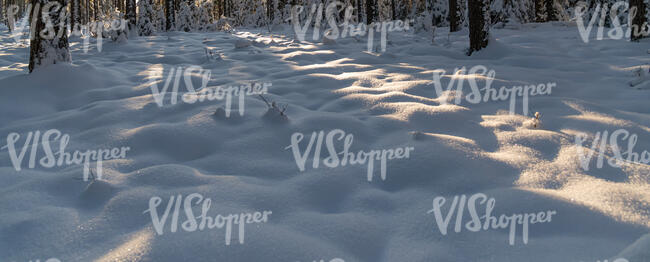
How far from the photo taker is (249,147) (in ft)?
8.06

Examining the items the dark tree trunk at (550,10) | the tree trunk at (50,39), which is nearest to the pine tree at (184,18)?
the dark tree trunk at (550,10)

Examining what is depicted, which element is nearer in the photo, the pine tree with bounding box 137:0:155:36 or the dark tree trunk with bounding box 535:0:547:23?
the pine tree with bounding box 137:0:155:36

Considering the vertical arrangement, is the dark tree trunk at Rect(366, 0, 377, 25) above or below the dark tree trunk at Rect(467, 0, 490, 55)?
above

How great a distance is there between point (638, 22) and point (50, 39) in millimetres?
7787

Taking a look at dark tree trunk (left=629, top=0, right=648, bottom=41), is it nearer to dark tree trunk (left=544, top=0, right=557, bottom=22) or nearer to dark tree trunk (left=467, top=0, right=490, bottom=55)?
dark tree trunk (left=467, top=0, right=490, bottom=55)

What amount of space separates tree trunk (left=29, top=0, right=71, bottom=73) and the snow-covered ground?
1.63ft

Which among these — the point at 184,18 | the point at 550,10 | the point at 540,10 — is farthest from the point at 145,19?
the point at 540,10

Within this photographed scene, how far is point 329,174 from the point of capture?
212cm

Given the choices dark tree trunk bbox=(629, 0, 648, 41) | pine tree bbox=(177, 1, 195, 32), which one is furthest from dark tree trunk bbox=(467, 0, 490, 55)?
pine tree bbox=(177, 1, 195, 32)

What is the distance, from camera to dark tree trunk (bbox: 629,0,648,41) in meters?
5.94

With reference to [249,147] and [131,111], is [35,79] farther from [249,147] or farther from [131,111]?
[249,147]

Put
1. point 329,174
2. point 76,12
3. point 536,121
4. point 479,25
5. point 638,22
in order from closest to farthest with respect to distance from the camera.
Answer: point 329,174
point 536,121
point 479,25
point 638,22
point 76,12

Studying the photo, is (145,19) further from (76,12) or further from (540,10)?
(540,10)

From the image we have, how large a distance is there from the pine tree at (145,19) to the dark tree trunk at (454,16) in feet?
35.6
